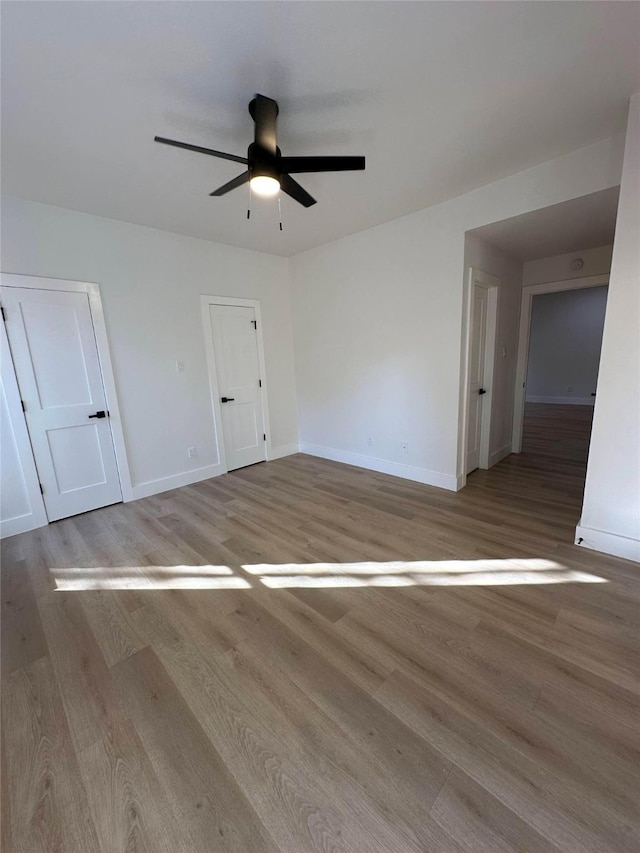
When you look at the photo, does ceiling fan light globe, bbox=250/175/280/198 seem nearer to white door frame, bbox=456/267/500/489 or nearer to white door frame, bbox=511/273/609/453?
white door frame, bbox=456/267/500/489

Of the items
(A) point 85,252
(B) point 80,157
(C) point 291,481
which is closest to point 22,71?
(B) point 80,157

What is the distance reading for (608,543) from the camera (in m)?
2.39

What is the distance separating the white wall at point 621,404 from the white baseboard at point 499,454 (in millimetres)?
1800

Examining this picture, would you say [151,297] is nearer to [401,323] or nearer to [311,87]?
[311,87]

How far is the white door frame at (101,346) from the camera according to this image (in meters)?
2.94

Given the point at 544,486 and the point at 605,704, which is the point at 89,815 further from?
the point at 544,486

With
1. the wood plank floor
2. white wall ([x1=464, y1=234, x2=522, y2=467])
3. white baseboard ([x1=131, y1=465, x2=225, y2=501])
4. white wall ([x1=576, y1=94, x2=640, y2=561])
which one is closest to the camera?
the wood plank floor

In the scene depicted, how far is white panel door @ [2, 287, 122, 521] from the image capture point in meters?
2.97

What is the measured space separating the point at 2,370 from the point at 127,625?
247cm

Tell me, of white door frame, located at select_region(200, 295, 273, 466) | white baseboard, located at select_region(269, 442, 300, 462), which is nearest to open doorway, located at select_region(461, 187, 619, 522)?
white baseboard, located at select_region(269, 442, 300, 462)

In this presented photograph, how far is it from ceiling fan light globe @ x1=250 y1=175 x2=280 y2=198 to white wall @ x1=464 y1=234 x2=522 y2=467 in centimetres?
253

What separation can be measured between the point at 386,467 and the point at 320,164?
314 cm

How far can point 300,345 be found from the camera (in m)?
4.95

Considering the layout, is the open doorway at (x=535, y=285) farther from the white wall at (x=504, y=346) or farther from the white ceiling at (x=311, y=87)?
the white ceiling at (x=311, y=87)
